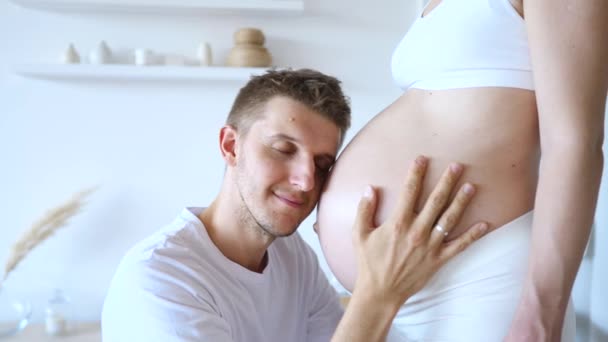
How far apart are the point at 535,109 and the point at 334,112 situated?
1.40 feet

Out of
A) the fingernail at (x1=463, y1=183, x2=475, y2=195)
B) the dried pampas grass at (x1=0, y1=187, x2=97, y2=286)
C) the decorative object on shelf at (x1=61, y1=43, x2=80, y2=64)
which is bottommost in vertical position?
the dried pampas grass at (x1=0, y1=187, x2=97, y2=286)

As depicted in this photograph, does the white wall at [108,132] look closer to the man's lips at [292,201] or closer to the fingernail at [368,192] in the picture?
the man's lips at [292,201]

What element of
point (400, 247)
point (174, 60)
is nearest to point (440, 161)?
point (400, 247)

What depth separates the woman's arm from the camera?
558 millimetres

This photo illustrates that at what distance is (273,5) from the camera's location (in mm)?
1742

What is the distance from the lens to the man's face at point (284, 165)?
926 millimetres

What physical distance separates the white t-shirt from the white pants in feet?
1.22

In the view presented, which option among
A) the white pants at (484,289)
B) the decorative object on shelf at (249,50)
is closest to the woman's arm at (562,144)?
the white pants at (484,289)

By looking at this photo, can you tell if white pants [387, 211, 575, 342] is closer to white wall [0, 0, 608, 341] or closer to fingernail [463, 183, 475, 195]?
fingernail [463, 183, 475, 195]

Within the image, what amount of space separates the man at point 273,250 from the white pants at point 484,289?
3 centimetres

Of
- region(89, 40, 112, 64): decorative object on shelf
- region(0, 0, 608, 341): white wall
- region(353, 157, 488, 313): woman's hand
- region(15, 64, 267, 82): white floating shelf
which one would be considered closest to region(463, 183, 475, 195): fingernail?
region(353, 157, 488, 313): woman's hand

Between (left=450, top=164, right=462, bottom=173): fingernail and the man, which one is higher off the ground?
(left=450, top=164, right=462, bottom=173): fingernail

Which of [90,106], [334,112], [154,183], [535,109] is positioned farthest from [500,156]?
[90,106]

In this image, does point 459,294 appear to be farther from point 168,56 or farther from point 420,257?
point 168,56
